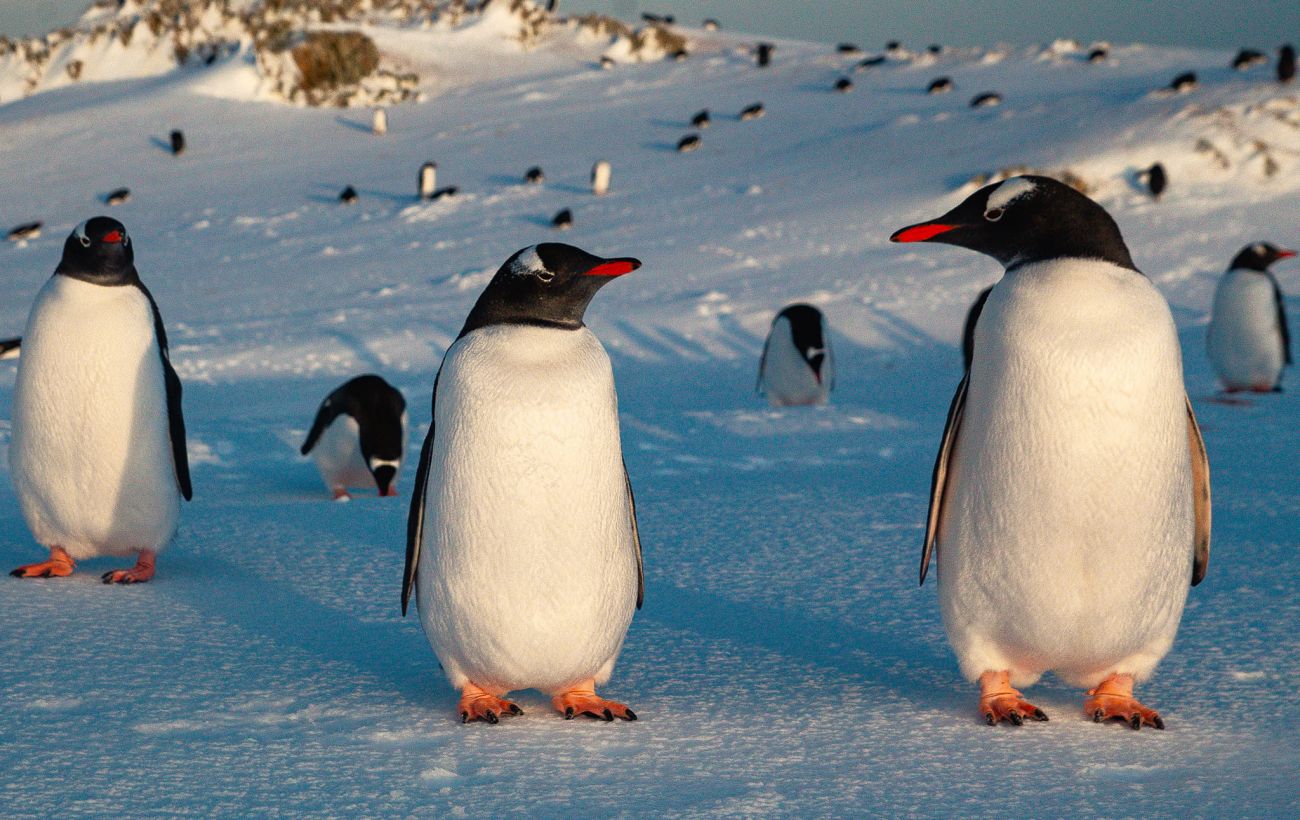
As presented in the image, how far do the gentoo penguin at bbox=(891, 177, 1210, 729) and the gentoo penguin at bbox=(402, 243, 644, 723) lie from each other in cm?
64

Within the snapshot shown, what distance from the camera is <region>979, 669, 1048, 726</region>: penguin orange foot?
2518 millimetres

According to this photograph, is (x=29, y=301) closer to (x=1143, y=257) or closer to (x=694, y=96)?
(x=1143, y=257)

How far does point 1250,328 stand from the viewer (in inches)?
312

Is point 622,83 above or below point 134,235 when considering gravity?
above

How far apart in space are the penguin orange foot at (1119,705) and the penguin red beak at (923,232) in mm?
915

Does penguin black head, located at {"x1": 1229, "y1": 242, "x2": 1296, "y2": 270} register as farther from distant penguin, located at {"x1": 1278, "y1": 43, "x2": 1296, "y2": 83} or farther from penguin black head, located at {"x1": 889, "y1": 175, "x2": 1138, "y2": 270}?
distant penguin, located at {"x1": 1278, "y1": 43, "x2": 1296, "y2": 83}

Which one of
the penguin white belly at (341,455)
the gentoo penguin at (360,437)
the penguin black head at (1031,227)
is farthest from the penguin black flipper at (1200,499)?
the penguin white belly at (341,455)

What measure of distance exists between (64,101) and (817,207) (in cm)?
1672

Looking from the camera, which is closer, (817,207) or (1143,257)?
(1143,257)

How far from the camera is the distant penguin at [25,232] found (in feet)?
52.7

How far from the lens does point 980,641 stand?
8.53ft

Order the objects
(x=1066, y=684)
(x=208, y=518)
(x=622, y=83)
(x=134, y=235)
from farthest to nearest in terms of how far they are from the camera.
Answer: (x=622, y=83) → (x=134, y=235) → (x=208, y=518) → (x=1066, y=684)

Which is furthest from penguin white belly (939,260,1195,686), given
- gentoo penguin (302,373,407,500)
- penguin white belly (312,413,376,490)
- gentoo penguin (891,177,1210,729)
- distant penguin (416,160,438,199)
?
distant penguin (416,160,438,199)

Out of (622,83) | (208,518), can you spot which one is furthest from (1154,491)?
(622,83)
